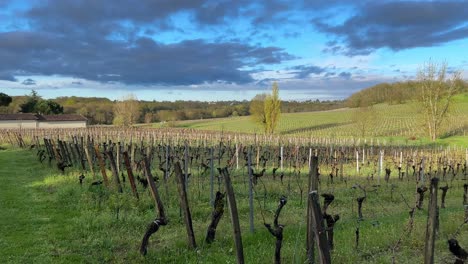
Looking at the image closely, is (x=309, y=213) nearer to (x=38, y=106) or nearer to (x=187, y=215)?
(x=187, y=215)

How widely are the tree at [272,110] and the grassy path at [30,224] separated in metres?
51.1

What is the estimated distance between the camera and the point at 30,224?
26.8ft

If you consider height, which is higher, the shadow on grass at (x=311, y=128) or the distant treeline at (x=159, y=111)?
the distant treeline at (x=159, y=111)

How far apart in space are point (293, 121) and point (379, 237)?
75242mm

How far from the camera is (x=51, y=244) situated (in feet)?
22.4

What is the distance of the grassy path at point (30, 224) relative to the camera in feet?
20.9

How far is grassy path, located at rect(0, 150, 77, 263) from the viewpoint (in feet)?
20.9

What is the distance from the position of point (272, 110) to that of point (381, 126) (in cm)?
1812

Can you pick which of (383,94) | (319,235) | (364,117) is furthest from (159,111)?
(319,235)

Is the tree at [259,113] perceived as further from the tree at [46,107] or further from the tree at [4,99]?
the tree at [4,99]

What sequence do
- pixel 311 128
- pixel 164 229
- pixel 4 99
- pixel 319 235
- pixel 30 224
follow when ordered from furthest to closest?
pixel 4 99
pixel 311 128
pixel 30 224
pixel 164 229
pixel 319 235

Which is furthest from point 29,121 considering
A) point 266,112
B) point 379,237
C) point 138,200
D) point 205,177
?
point 379,237

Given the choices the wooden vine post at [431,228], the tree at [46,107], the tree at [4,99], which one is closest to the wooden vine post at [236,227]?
the wooden vine post at [431,228]

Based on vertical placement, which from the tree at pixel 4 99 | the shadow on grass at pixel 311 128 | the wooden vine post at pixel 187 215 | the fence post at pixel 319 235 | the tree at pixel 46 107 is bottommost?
the shadow on grass at pixel 311 128
